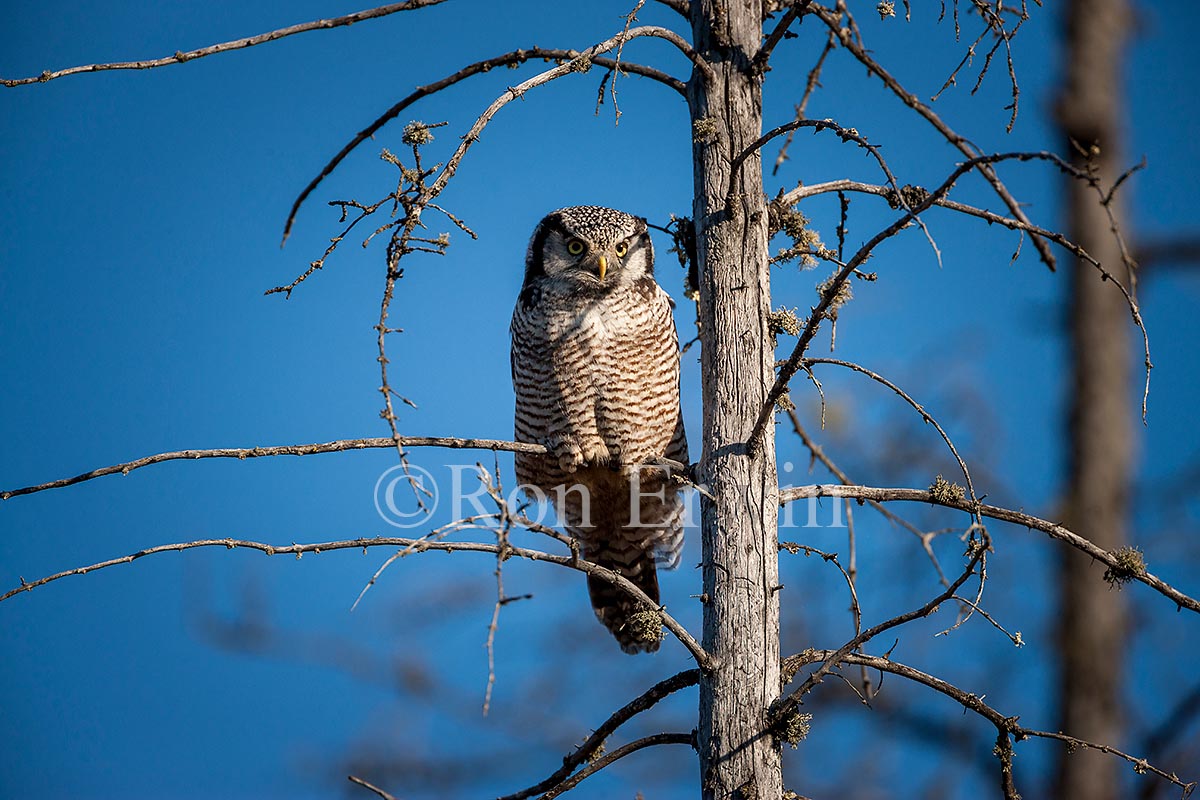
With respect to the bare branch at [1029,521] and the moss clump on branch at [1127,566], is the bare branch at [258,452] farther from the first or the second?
the moss clump on branch at [1127,566]

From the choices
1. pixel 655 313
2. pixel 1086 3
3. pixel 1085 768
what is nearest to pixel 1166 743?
pixel 1085 768

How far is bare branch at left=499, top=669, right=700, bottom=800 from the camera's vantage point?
312 centimetres

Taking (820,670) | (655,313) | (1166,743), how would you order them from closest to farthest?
(820,670), (1166,743), (655,313)

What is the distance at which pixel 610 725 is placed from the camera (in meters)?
3.14

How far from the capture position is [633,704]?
3146 millimetres

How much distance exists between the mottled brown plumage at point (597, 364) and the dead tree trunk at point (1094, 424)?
2.15 metres

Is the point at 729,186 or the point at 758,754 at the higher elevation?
the point at 729,186

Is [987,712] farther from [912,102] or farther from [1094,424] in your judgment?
[1094,424]

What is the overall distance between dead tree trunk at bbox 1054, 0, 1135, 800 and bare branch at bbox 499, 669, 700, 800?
2706mm

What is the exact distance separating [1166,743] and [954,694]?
1740 mm

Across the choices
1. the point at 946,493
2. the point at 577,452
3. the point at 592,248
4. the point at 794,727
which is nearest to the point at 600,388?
the point at 577,452

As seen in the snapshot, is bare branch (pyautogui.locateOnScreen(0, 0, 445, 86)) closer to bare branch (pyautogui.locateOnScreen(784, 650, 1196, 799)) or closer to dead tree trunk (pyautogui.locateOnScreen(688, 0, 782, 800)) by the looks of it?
dead tree trunk (pyautogui.locateOnScreen(688, 0, 782, 800))

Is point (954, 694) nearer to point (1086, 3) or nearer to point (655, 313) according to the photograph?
point (655, 313)

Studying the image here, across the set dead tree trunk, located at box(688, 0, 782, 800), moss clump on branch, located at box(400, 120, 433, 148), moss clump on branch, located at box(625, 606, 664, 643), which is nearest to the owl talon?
dead tree trunk, located at box(688, 0, 782, 800)
